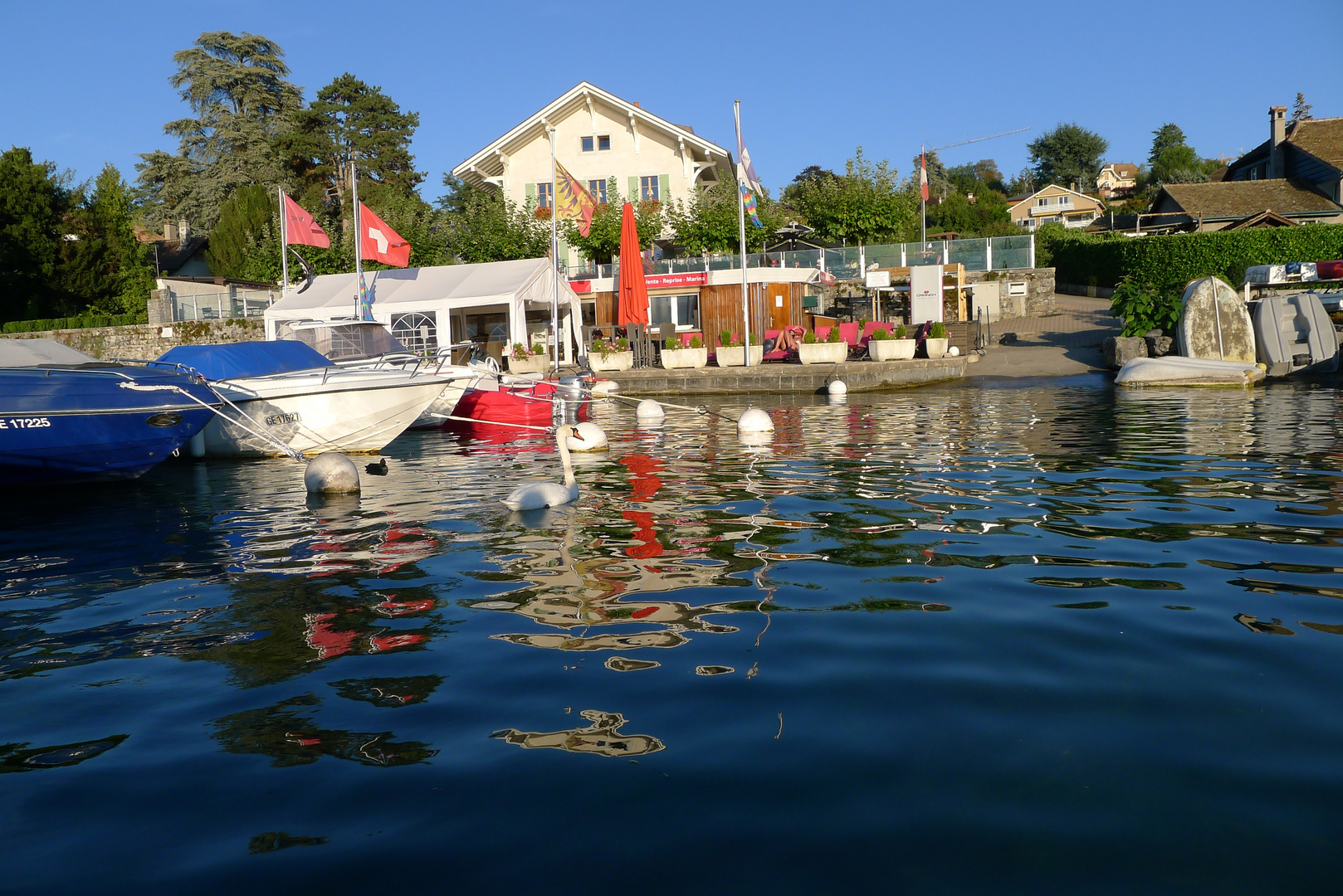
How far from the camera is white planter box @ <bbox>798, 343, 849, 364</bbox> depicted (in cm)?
2477

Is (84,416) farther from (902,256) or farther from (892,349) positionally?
(902,256)

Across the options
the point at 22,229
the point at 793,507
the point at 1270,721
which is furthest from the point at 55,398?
the point at 22,229

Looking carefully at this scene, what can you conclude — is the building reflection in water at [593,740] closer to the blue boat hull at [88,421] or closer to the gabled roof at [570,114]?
the blue boat hull at [88,421]

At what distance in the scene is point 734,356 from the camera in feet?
85.6

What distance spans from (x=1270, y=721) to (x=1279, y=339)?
855 inches

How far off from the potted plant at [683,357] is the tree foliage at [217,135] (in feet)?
131

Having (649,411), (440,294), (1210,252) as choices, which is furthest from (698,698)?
(1210,252)

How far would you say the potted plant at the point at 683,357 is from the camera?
85.7 ft

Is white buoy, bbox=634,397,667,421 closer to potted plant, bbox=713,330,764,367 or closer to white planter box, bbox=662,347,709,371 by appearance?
white planter box, bbox=662,347,709,371

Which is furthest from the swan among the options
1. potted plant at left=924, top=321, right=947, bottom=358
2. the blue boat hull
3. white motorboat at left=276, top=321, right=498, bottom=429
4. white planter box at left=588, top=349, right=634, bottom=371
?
white planter box at left=588, top=349, right=634, bottom=371

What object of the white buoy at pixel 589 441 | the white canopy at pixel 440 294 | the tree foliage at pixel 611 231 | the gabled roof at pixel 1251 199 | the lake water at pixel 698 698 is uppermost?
the gabled roof at pixel 1251 199

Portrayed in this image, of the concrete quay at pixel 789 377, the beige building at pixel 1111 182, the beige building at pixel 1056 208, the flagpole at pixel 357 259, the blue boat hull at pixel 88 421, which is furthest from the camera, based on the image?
the beige building at pixel 1111 182

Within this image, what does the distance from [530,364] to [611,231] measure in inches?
438

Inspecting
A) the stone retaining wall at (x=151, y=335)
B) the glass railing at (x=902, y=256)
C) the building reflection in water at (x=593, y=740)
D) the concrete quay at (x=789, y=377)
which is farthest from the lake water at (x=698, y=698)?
the stone retaining wall at (x=151, y=335)
